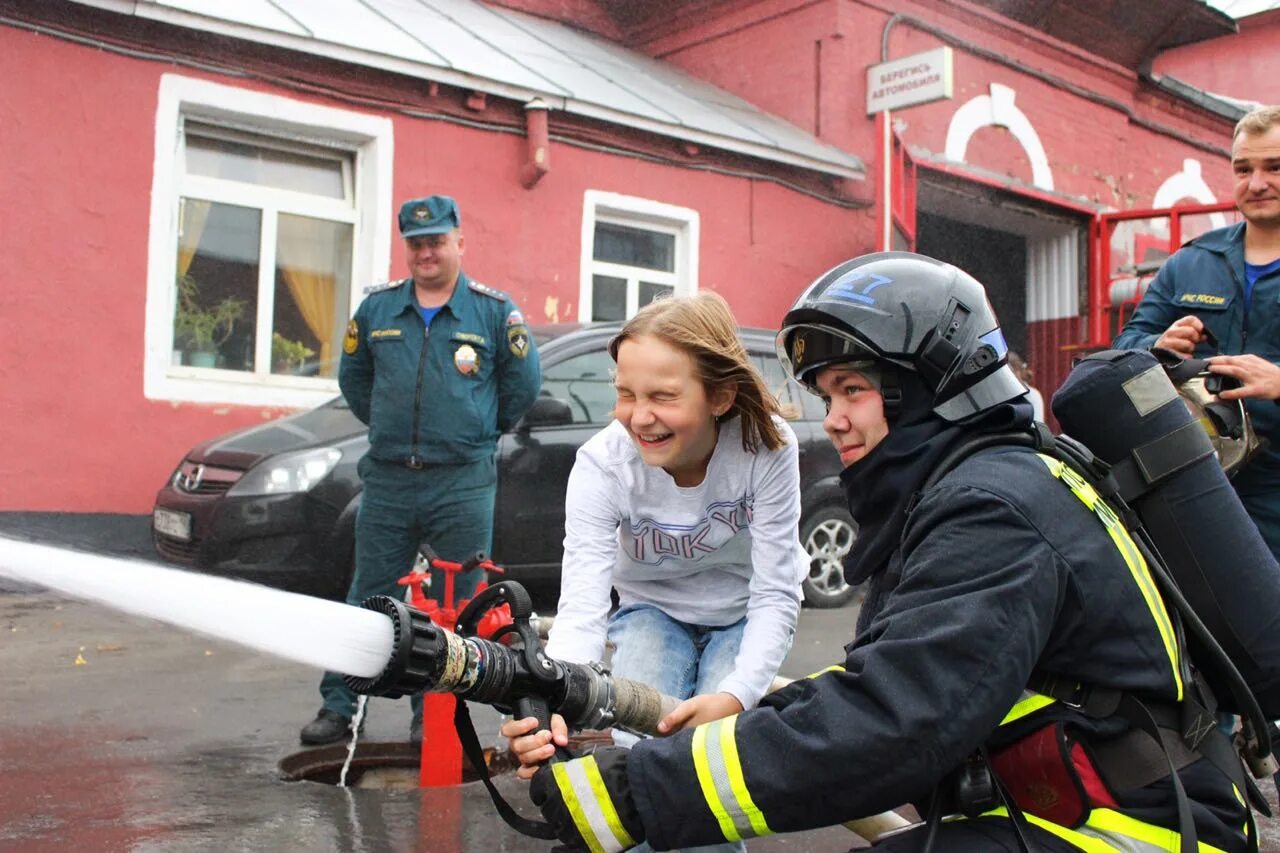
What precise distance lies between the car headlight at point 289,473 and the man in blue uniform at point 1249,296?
4806 mm

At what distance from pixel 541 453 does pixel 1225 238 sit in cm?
468

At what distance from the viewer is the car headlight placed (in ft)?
23.8

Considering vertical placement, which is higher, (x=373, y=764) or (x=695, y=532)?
(x=695, y=532)

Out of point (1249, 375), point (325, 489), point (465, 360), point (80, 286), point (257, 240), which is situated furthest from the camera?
point (257, 240)

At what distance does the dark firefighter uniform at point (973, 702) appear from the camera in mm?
1697

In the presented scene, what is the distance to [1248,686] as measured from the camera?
199 cm

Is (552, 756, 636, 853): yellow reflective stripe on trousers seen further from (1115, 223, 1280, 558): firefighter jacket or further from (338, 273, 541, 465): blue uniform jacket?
(338, 273, 541, 465): blue uniform jacket

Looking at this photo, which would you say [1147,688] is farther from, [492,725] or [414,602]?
[492,725]

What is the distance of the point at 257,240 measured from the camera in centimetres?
1076

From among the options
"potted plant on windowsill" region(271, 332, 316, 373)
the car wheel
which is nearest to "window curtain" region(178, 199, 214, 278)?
"potted plant on windowsill" region(271, 332, 316, 373)

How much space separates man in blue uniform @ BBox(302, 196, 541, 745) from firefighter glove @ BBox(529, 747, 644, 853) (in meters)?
3.38

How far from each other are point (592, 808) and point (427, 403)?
3.67 meters

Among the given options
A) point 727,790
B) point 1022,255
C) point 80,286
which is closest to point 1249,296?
point 727,790

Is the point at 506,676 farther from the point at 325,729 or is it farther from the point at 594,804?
the point at 325,729
